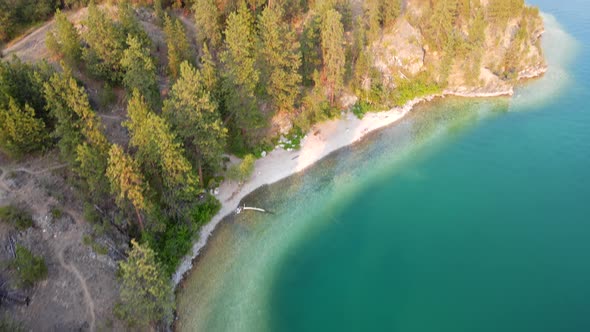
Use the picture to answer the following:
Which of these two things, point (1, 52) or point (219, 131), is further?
point (1, 52)

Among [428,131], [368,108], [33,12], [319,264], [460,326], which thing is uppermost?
[33,12]

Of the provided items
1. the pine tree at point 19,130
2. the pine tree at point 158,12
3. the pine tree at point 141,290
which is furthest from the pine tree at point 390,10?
the pine tree at point 141,290

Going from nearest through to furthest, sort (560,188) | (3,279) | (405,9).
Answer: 1. (3,279)
2. (560,188)
3. (405,9)

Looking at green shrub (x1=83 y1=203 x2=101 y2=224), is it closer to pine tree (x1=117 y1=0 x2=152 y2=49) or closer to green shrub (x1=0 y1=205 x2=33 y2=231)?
green shrub (x1=0 y1=205 x2=33 y2=231)

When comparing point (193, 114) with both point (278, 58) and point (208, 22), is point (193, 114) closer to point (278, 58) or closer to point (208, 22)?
point (278, 58)

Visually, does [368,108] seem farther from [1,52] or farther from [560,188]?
[1,52]

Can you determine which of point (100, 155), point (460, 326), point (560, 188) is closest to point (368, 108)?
point (560, 188)
